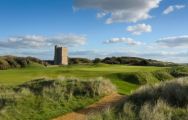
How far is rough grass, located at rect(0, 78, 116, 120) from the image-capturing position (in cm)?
1672

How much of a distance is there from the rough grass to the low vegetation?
373 centimetres

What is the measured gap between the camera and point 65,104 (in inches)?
723

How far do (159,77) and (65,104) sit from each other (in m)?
21.0

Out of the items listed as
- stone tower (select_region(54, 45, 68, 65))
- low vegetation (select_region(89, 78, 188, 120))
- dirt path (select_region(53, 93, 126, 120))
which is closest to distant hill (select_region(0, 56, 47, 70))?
stone tower (select_region(54, 45, 68, 65))

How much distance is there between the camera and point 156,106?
42.2 ft

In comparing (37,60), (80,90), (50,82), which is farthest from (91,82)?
(37,60)

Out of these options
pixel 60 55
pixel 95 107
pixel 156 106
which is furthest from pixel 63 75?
pixel 60 55

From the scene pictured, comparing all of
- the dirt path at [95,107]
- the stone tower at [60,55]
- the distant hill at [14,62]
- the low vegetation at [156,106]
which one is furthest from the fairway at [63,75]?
the stone tower at [60,55]

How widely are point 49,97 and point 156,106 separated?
25.0 ft

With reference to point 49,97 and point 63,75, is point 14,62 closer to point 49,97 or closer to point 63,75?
point 63,75

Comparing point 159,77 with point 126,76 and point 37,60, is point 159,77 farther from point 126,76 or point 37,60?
point 37,60

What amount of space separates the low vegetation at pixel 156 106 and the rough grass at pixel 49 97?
3.73 m

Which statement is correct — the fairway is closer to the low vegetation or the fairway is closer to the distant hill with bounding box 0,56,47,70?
the low vegetation

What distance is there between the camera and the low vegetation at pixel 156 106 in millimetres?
11819
